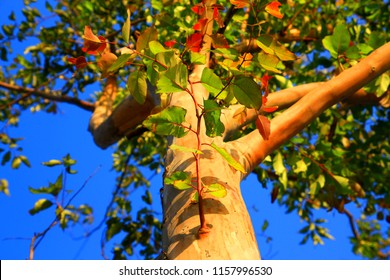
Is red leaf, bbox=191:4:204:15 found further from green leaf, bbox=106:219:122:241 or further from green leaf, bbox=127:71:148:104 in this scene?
green leaf, bbox=106:219:122:241

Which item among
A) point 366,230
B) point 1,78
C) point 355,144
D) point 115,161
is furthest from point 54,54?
point 366,230

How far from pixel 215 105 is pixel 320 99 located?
2.69ft

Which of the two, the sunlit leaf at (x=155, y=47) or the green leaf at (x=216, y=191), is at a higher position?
the sunlit leaf at (x=155, y=47)

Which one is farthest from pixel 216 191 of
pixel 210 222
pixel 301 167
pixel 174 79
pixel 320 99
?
pixel 301 167

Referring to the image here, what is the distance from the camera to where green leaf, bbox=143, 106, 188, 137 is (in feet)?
4.18

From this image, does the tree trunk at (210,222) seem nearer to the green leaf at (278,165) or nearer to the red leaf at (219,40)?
the red leaf at (219,40)

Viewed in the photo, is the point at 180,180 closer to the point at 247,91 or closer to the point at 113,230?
the point at 247,91

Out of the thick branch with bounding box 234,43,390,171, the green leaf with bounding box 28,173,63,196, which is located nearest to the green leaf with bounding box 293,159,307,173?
the thick branch with bounding box 234,43,390,171

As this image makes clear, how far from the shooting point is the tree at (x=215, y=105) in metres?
1.26

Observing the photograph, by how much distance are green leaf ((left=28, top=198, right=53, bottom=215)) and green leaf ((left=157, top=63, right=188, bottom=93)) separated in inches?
53.2

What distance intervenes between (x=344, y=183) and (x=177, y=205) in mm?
1301

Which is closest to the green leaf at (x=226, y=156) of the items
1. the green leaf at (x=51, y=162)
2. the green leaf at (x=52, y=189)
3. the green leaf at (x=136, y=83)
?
the green leaf at (x=136, y=83)
